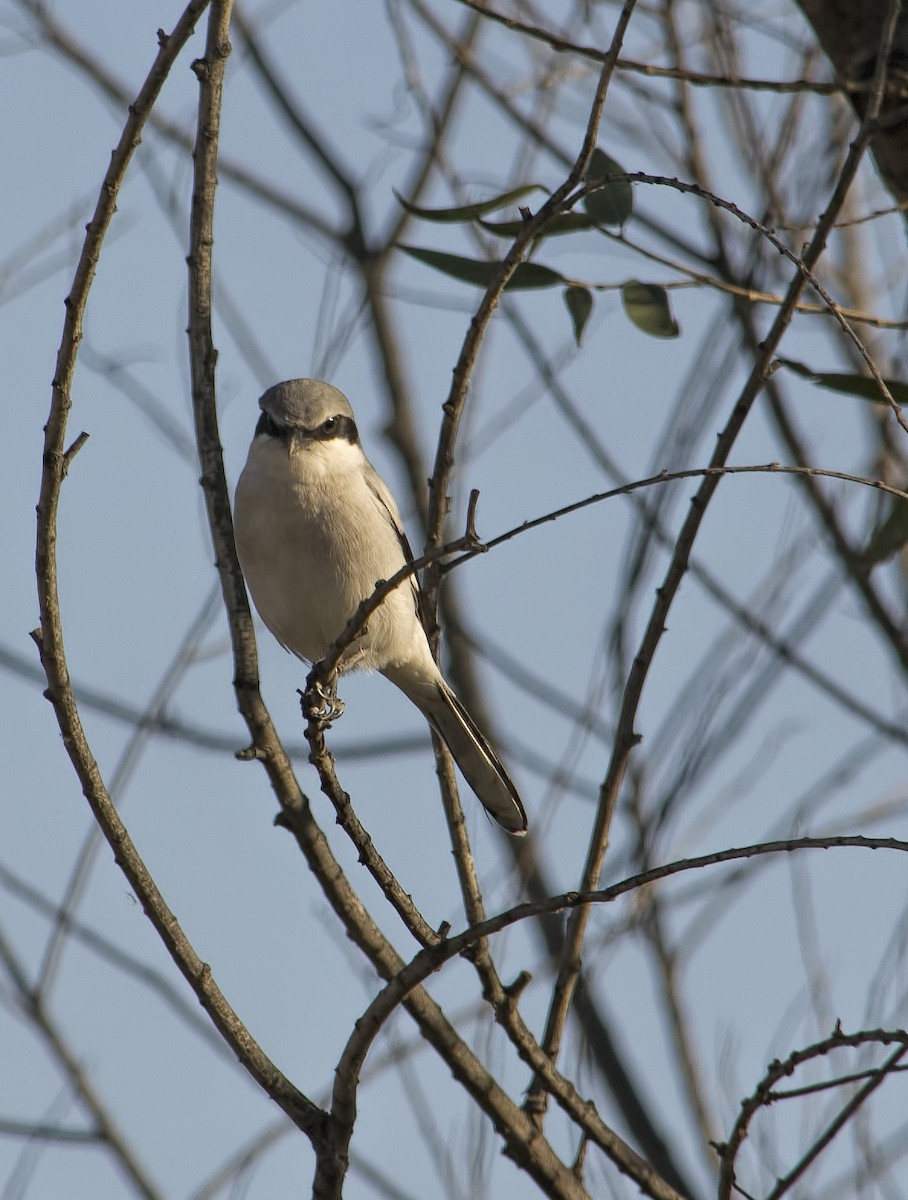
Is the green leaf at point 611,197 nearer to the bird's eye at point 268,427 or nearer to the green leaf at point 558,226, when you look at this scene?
the green leaf at point 558,226

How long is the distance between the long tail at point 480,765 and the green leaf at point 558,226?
4.00 ft

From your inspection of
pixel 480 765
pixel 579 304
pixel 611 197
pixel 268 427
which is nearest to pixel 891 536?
pixel 579 304

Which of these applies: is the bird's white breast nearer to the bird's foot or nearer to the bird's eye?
the bird's eye

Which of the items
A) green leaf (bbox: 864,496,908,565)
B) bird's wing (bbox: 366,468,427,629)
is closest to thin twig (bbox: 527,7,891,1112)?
green leaf (bbox: 864,496,908,565)

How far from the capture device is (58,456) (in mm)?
2080

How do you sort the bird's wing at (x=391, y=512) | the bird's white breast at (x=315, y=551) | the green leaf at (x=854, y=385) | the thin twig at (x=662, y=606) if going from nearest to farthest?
the thin twig at (x=662, y=606), the green leaf at (x=854, y=385), the bird's white breast at (x=315, y=551), the bird's wing at (x=391, y=512)

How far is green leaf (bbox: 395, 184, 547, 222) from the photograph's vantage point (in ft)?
9.96

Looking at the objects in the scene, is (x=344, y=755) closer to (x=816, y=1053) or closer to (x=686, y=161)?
(x=686, y=161)

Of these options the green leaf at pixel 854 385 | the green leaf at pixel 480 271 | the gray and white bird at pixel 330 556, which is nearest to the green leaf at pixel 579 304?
the green leaf at pixel 480 271

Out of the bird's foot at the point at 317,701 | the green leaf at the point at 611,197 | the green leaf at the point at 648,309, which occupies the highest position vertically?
the green leaf at the point at 611,197

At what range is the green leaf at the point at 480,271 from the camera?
314 centimetres

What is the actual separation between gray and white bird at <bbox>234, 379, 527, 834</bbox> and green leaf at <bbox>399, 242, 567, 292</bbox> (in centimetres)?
76

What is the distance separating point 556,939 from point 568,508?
3159 millimetres

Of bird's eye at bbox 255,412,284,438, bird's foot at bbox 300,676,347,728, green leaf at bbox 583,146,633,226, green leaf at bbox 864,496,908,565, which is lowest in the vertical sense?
bird's foot at bbox 300,676,347,728
